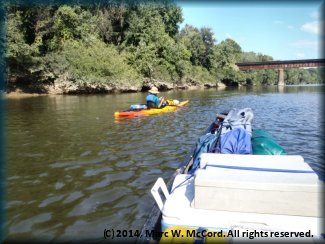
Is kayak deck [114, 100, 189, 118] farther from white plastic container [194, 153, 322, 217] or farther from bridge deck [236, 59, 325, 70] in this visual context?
bridge deck [236, 59, 325, 70]

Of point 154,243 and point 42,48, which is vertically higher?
point 42,48

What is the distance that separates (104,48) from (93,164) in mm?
31091

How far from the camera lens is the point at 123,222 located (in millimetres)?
4211

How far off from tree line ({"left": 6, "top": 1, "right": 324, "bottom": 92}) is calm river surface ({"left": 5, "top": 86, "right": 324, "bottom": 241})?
54.1 feet

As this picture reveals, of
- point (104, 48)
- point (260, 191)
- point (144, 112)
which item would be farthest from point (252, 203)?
point (104, 48)

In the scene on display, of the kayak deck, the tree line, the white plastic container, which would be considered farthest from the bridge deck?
the white plastic container

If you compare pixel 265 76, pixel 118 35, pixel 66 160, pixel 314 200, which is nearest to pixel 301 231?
pixel 314 200

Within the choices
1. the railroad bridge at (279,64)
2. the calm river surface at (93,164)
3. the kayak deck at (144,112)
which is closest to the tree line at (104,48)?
the railroad bridge at (279,64)

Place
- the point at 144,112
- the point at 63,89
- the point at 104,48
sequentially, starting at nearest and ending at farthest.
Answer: the point at 144,112 < the point at 63,89 < the point at 104,48

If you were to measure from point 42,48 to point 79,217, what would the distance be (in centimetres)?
2904

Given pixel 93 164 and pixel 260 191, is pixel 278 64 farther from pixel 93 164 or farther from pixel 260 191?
pixel 260 191

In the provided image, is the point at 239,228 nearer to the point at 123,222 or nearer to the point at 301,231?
the point at 301,231

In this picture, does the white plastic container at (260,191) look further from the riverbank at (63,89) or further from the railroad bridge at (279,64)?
the railroad bridge at (279,64)

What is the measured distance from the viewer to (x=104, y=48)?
3575 cm
